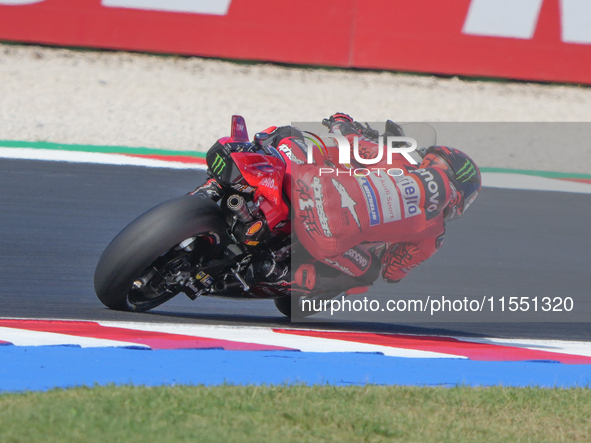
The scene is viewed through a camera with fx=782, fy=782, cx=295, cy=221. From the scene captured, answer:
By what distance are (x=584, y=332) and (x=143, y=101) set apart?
256 inches

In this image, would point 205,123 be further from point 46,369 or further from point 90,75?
point 46,369

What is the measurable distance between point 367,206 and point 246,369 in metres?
1.06

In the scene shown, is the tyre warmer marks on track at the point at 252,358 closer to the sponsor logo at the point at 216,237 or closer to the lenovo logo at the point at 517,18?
the sponsor logo at the point at 216,237

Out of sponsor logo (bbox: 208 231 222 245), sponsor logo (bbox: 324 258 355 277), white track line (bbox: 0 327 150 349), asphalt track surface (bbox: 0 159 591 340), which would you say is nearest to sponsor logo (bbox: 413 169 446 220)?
sponsor logo (bbox: 324 258 355 277)

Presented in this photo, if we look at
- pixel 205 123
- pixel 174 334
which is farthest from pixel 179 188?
pixel 174 334

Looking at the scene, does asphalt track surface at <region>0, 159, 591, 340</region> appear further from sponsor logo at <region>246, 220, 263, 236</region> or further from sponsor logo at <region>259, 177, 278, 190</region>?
sponsor logo at <region>259, 177, 278, 190</region>

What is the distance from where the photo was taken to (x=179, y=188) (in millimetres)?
7211

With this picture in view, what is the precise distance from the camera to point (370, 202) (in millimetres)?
4027

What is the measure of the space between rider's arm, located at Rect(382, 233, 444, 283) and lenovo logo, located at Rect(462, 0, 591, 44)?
22.2 feet

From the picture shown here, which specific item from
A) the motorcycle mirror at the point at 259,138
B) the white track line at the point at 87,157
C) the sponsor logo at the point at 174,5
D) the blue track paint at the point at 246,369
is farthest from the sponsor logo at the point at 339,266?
the sponsor logo at the point at 174,5

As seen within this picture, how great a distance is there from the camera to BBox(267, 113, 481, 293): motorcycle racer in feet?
13.1

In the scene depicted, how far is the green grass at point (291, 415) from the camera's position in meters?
2.60

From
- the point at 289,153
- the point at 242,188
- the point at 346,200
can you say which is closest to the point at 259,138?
the point at 289,153

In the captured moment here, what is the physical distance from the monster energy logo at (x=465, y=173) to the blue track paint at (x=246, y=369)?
37.9 inches
